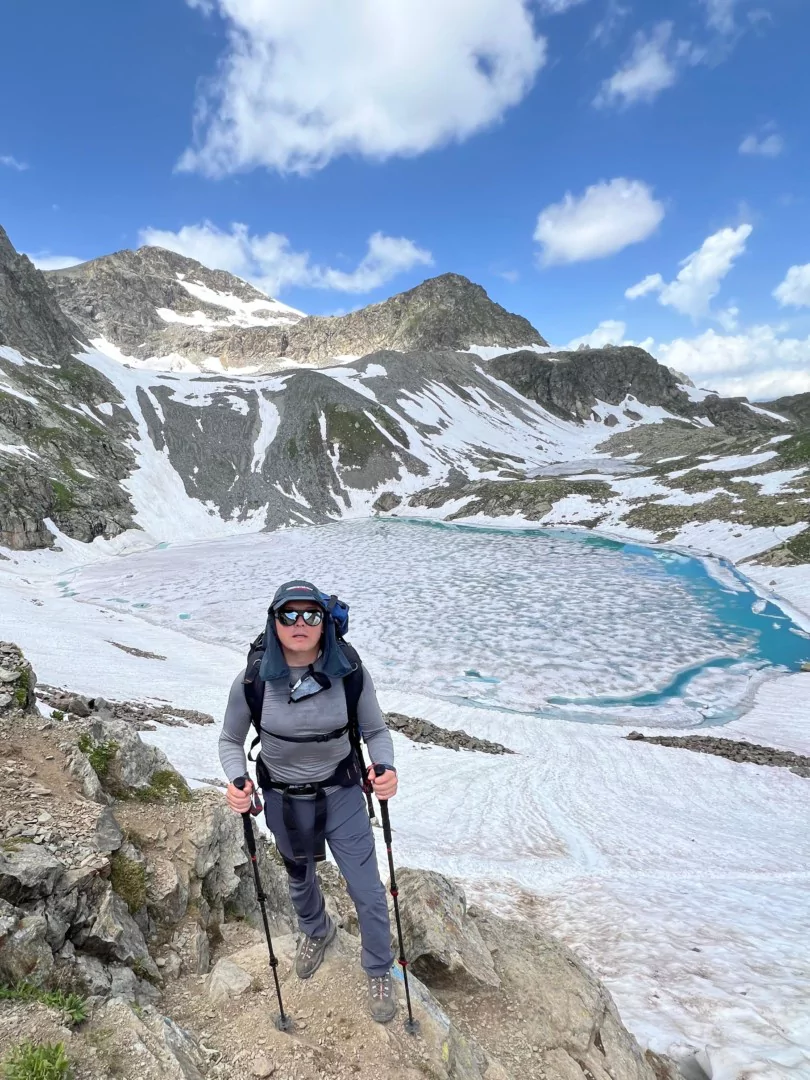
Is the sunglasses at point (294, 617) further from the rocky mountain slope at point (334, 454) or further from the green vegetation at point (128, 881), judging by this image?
the rocky mountain slope at point (334, 454)

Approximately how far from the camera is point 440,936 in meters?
6.52

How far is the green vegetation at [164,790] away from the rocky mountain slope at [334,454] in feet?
176

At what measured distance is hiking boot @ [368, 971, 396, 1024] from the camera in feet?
15.9

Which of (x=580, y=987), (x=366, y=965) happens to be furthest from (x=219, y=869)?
(x=580, y=987)

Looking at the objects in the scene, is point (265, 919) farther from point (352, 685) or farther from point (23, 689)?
point (23, 689)

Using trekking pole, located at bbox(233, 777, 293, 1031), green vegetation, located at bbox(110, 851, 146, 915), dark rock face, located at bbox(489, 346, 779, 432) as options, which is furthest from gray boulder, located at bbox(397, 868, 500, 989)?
dark rock face, located at bbox(489, 346, 779, 432)

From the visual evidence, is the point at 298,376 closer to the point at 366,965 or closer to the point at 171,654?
the point at 171,654

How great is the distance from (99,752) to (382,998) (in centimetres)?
493

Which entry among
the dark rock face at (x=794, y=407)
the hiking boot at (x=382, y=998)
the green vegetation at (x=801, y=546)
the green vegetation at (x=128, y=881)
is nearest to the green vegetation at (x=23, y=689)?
the green vegetation at (x=128, y=881)

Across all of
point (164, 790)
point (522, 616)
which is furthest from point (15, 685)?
point (522, 616)

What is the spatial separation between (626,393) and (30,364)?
163 meters

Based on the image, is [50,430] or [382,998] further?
[50,430]

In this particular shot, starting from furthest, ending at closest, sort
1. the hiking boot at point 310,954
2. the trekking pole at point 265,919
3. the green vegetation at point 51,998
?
the hiking boot at point 310,954 → the trekking pole at point 265,919 → the green vegetation at point 51,998

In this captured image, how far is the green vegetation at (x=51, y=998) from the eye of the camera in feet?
13.4
